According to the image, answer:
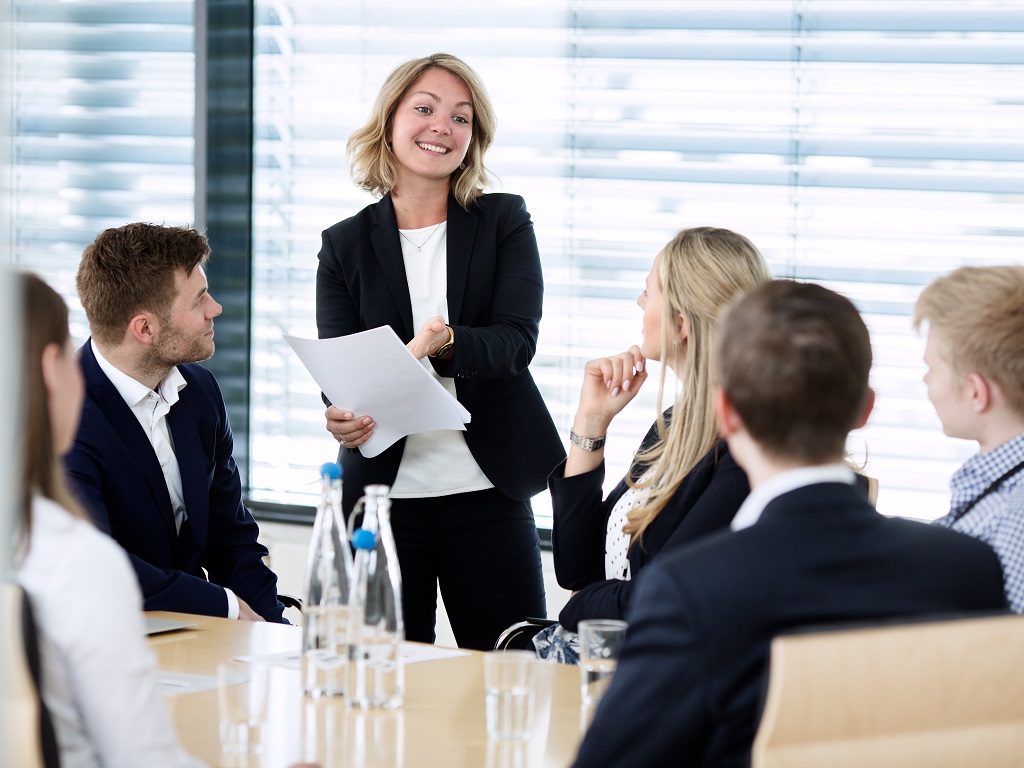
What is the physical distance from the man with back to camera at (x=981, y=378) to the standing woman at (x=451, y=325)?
3.86 feet

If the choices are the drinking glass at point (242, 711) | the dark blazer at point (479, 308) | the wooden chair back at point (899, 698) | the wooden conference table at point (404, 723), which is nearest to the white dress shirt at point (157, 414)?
the dark blazer at point (479, 308)

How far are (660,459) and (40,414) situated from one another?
1.26 metres

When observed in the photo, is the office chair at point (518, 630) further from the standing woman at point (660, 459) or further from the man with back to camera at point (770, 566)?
the man with back to camera at point (770, 566)

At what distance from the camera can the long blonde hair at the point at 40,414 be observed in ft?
4.01

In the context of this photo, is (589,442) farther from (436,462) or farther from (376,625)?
(376,625)

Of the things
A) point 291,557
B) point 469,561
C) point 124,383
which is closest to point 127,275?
point 124,383

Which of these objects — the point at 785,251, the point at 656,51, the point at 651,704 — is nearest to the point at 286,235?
the point at 656,51

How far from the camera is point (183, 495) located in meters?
2.57

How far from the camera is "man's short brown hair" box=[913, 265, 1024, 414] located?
185 cm

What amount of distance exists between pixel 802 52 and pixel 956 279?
6.52 feet

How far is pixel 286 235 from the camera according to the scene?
176 inches

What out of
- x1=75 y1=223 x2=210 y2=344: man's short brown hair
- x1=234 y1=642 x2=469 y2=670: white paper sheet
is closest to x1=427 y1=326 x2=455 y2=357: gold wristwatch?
x1=75 y1=223 x2=210 y2=344: man's short brown hair

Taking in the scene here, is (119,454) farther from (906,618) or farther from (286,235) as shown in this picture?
(286,235)

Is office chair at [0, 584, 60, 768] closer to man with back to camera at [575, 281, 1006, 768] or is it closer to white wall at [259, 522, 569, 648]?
man with back to camera at [575, 281, 1006, 768]
